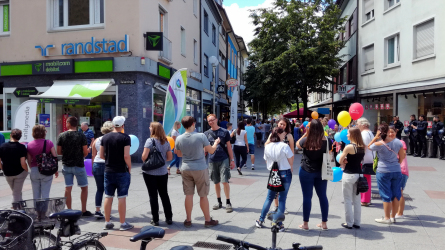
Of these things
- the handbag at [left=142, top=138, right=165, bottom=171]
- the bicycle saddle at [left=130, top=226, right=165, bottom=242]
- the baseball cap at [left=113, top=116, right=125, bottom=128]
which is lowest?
the bicycle saddle at [left=130, top=226, right=165, bottom=242]

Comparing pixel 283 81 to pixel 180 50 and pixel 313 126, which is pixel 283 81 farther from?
pixel 313 126

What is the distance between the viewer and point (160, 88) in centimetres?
1470

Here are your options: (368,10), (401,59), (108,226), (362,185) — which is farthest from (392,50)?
(108,226)

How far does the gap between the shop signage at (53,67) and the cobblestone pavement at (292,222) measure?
5.62 meters

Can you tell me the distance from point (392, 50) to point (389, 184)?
15286 millimetres

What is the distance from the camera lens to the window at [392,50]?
18.1 meters

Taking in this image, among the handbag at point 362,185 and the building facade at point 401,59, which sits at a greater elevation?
the building facade at point 401,59

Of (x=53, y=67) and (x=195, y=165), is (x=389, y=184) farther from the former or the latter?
(x=53, y=67)

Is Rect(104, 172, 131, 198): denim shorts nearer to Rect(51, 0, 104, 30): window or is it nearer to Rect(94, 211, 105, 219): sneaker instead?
Rect(94, 211, 105, 219): sneaker

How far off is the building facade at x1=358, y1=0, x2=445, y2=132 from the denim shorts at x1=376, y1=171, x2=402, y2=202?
10.8 m

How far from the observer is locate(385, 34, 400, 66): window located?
18.1m

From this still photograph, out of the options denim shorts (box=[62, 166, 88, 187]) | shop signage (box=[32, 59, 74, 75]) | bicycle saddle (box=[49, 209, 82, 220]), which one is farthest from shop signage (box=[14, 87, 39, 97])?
bicycle saddle (box=[49, 209, 82, 220])

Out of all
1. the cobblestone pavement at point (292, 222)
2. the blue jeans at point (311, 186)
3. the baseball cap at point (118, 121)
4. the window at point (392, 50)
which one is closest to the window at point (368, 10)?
the window at point (392, 50)

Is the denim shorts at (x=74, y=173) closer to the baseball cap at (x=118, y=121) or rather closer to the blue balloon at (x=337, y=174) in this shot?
the baseball cap at (x=118, y=121)
